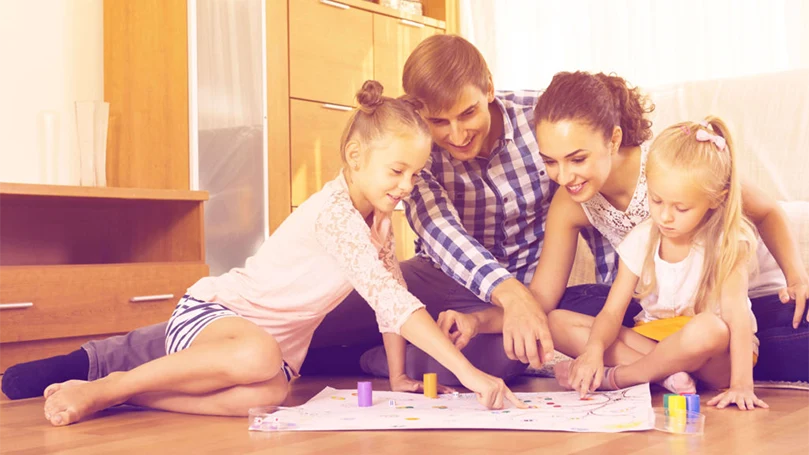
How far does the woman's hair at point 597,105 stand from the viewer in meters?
1.64

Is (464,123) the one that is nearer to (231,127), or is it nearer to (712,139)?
(712,139)

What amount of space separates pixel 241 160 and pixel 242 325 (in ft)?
5.44

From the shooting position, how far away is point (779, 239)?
169cm

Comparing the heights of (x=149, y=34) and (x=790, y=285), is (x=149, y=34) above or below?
above

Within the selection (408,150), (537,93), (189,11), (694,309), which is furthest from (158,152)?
(694,309)

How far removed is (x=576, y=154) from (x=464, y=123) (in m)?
0.24

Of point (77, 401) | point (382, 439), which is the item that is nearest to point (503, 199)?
point (382, 439)

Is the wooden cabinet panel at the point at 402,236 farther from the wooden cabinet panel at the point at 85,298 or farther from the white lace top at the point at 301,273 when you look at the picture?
the white lace top at the point at 301,273

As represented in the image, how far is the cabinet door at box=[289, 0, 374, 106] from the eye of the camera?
3.30 m

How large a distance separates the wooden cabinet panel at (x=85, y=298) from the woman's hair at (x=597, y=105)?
4.55ft

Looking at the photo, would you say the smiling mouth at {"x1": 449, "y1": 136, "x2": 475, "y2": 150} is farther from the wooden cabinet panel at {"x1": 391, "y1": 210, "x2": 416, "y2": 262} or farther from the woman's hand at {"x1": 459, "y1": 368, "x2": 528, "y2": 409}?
the wooden cabinet panel at {"x1": 391, "y1": 210, "x2": 416, "y2": 262}

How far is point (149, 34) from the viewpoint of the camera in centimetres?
302

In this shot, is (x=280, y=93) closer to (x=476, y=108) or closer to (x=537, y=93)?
(x=537, y=93)

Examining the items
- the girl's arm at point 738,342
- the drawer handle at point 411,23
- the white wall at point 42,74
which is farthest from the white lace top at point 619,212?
the drawer handle at point 411,23
